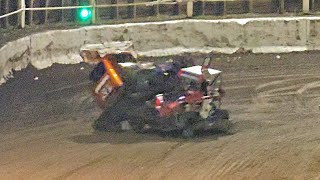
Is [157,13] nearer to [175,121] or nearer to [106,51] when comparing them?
[106,51]

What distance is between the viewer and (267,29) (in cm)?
1286

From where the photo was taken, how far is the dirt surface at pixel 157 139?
5.92m

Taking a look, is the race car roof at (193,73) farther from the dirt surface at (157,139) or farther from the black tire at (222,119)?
the dirt surface at (157,139)

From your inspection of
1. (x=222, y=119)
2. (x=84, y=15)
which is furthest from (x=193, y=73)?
(x=84, y=15)

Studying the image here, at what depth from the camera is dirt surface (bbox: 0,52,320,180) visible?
19.4 feet

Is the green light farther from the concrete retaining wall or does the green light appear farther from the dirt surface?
the dirt surface

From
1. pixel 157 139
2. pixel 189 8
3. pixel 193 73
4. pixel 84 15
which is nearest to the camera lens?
pixel 157 139

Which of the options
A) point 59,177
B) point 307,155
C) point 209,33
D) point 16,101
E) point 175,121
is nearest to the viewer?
point 59,177

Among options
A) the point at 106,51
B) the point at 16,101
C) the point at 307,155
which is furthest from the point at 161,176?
the point at 16,101

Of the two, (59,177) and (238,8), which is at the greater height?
(238,8)

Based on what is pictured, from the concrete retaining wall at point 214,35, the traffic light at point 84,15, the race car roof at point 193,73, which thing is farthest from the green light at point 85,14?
the race car roof at point 193,73

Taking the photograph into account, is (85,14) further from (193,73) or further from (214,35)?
(193,73)

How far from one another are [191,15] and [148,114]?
667 centimetres

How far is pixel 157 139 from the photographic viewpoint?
7.03 m
